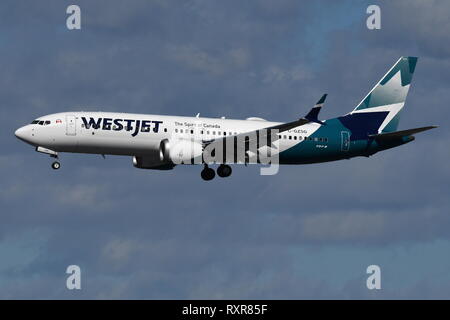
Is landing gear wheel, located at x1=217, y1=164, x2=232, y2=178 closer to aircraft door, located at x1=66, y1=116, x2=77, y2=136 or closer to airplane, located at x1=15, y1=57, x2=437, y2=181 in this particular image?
airplane, located at x1=15, y1=57, x2=437, y2=181

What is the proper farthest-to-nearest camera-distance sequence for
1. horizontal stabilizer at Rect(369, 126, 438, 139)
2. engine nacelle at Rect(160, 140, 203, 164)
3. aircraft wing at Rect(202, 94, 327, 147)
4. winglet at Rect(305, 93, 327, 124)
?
1. horizontal stabilizer at Rect(369, 126, 438, 139)
2. engine nacelle at Rect(160, 140, 203, 164)
3. aircraft wing at Rect(202, 94, 327, 147)
4. winglet at Rect(305, 93, 327, 124)

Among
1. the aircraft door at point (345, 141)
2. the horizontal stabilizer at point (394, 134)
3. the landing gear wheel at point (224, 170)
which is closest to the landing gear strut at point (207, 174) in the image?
the landing gear wheel at point (224, 170)

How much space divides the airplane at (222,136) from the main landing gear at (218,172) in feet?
0.29

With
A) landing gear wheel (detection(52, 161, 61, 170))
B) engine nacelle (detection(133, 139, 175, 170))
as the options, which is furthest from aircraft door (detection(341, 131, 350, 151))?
landing gear wheel (detection(52, 161, 61, 170))

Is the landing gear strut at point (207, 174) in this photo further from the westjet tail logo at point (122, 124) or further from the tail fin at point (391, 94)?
the tail fin at point (391, 94)

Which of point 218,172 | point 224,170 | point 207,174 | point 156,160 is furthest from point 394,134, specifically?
point 156,160

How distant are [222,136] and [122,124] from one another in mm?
9675

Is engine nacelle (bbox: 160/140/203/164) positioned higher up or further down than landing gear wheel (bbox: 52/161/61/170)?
higher up

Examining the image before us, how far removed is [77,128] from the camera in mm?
89750

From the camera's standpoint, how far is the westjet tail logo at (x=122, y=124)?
90.1 meters

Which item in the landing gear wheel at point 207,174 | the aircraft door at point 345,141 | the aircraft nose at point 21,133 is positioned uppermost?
the aircraft door at point 345,141

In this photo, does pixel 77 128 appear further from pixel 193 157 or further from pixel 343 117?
pixel 343 117

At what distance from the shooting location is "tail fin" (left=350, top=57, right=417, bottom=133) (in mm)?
105438
